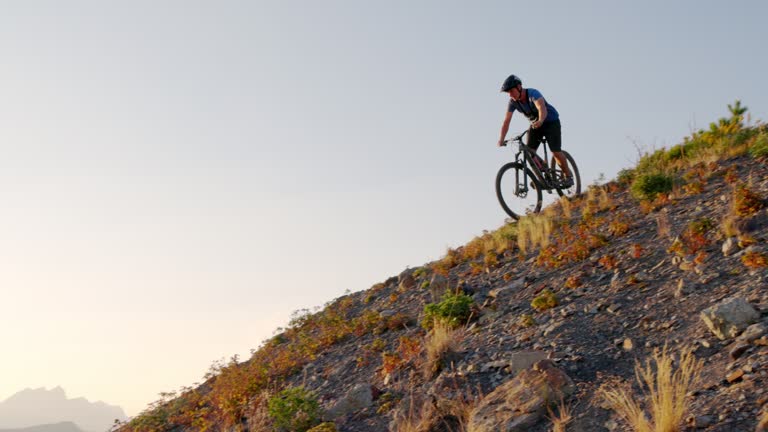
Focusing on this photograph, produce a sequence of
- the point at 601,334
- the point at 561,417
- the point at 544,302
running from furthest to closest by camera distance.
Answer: the point at 544,302, the point at 601,334, the point at 561,417

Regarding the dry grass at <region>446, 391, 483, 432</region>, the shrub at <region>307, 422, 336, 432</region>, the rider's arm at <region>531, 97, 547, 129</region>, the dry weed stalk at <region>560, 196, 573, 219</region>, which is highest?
the rider's arm at <region>531, 97, 547, 129</region>

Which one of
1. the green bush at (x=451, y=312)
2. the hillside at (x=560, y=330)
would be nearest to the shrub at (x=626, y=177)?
the hillside at (x=560, y=330)

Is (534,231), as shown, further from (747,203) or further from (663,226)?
(747,203)

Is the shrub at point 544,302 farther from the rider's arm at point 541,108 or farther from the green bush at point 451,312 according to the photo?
the rider's arm at point 541,108

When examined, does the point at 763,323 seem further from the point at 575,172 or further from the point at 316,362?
the point at 575,172

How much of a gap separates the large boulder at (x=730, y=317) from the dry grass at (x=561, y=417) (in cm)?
165

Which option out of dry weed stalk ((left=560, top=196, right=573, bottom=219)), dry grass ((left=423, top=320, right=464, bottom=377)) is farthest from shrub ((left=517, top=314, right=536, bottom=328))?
dry weed stalk ((left=560, top=196, right=573, bottom=219))

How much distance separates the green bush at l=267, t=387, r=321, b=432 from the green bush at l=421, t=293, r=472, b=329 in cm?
210

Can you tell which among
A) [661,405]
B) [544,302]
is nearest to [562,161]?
[544,302]

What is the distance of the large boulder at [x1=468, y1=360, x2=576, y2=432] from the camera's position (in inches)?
220

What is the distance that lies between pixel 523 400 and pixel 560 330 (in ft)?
5.41

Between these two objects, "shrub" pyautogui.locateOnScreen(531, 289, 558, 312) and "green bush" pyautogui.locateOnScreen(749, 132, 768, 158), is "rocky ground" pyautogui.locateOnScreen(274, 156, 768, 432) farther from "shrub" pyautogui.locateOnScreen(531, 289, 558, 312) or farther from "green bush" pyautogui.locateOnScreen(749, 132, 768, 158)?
"green bush" pyautogui.locateOnScreen(749, 132, 768, 158)

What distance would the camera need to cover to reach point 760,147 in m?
11.1

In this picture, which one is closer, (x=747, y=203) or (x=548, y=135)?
(x=747, y=203)
